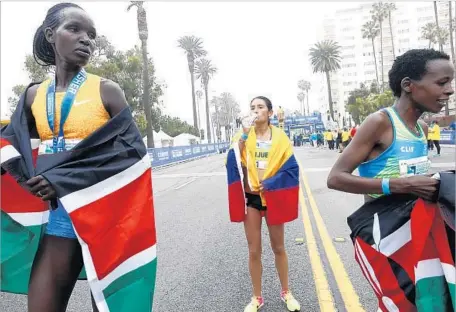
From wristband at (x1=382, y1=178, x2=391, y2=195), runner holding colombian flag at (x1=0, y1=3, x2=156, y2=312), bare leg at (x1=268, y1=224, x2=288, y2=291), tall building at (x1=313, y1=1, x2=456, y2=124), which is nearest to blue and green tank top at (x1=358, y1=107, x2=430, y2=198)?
wristband at (x1=382, y1=178, x2=391, y2=195)

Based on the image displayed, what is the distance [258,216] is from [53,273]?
1.94 m

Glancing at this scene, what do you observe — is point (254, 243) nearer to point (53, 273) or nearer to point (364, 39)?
point (53, 273)

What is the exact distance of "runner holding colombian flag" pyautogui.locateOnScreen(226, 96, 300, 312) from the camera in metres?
3.52

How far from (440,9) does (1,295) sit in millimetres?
142252

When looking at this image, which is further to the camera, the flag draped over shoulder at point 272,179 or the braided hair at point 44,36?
the flag draped over shoulder at point 272,179

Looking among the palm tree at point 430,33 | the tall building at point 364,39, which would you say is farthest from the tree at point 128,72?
the tall building at point 364,39

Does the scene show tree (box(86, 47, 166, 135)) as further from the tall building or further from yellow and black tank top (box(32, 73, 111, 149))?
the tall building

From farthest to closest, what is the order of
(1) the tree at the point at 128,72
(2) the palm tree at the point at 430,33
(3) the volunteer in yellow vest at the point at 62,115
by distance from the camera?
(2) the palm tree at the point at 430,33 → (1) the tree at the point at 128,72 → (3) the volunteer in yellow vest at the point at 62,115

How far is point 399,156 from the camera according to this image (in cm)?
216

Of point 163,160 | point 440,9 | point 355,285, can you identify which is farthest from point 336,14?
point 355,285

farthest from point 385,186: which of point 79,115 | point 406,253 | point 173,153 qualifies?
A: point 173,153

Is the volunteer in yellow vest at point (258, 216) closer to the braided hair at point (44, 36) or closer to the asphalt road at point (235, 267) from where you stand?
the asphalt road at point (235, 267)

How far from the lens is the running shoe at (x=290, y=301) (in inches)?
136

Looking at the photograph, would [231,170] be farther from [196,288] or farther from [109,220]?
[109,220]
